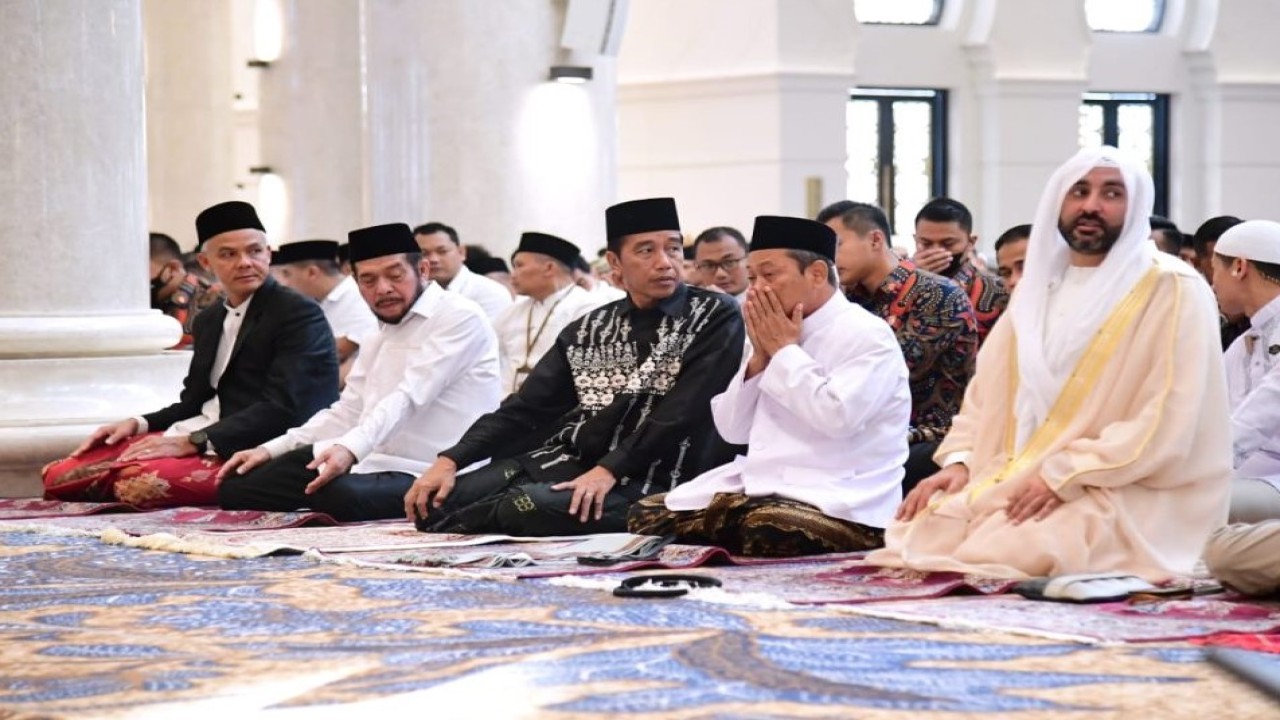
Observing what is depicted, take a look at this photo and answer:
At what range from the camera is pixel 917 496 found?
559 centimetres

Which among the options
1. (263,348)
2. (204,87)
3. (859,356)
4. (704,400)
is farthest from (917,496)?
(204,87)

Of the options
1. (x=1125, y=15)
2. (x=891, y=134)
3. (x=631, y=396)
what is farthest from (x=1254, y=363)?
(x=1125, y=15)

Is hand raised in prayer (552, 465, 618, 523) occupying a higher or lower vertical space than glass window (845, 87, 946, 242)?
lower

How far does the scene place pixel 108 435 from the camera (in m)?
8.09

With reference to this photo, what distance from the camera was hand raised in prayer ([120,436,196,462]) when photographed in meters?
7.91

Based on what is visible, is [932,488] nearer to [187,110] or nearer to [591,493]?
[591,493]

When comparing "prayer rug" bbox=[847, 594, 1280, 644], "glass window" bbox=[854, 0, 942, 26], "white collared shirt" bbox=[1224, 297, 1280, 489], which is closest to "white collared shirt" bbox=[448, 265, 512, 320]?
"white collared shirt" bbox=[1224, 297, 1280, 489]

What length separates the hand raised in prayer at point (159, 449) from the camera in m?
7.91

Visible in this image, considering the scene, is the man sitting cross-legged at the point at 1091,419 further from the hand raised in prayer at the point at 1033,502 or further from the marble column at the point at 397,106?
the marble column at the point at 397,106

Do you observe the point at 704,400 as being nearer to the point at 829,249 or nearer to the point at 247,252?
the point at 829,249

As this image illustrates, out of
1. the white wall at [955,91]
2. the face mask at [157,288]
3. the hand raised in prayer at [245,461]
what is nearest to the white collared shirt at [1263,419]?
the hand raised in prayer at [245,461]

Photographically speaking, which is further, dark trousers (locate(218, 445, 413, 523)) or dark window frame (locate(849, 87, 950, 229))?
dark window frame (locate(849, 87, 950, 229))

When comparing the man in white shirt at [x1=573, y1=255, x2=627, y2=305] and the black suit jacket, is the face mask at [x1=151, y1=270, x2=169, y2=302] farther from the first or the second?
the black suit jacket

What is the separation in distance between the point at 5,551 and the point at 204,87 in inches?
367
